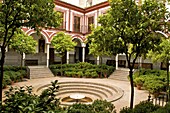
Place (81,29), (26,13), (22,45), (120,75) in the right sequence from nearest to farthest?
(26,13), (22,45), (120,75), (81,29)

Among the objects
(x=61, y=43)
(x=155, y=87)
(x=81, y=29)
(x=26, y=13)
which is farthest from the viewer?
(x=81, y=29)

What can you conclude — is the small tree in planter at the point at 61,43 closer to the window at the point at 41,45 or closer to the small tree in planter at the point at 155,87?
the window at the point at 41,45

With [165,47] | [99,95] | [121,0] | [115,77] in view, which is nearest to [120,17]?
[121,0]

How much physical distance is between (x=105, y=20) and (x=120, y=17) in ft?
1.76

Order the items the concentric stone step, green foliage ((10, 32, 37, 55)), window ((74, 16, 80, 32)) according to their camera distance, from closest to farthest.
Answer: green foliage ((10, 32, 37, 55)) < the concentric stone step < window ((74, 16, 80, 32))

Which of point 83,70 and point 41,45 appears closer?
point 83,70

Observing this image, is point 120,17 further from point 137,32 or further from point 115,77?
point 115,77

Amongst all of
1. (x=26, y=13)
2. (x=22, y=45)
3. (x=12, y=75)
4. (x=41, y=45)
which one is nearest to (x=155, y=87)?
(x=26, y=13)

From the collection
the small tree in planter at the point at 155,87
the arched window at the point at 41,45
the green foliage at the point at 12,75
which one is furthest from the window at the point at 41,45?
the small tree in planter at the point at 155,87

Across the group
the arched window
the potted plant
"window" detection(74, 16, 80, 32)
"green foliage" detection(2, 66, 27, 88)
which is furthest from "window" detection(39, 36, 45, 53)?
the potted plant

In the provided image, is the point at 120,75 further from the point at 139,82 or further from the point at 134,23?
the point at 134,23

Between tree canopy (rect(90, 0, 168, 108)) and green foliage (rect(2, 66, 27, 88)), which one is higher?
tree canopy (rect(90, 0, 168, 108))

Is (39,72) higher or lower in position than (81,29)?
lower

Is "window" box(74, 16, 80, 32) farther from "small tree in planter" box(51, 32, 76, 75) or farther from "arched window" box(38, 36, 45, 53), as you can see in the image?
"small tree in planter" box(51, 32, 76, 75)
